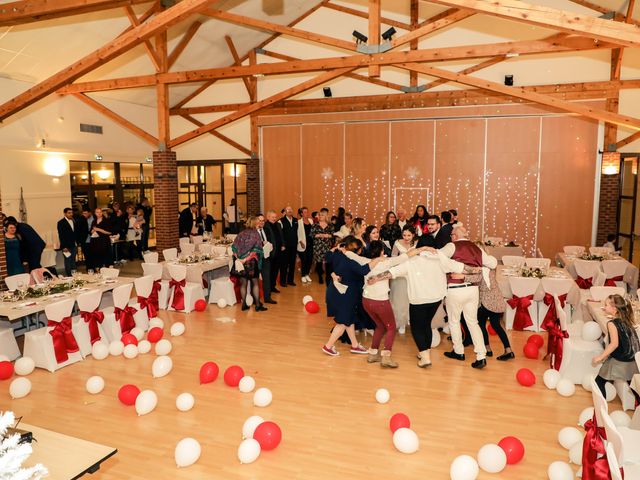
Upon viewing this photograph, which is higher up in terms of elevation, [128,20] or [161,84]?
→ [128,20]

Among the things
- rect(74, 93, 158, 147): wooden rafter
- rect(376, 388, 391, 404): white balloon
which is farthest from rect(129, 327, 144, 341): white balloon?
rect(74, 93, 158, 147): wooden rafter

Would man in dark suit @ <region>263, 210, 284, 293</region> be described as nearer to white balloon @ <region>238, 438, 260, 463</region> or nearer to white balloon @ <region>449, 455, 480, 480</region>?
white balloon @ <region>238, 438, 260, 463</region>

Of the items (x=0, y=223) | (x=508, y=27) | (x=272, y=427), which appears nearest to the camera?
(x=272, y=427)

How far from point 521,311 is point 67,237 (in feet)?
29.5

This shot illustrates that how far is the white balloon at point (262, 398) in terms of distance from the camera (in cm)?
513

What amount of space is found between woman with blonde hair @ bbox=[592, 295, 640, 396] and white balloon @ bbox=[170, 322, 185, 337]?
5289 mm

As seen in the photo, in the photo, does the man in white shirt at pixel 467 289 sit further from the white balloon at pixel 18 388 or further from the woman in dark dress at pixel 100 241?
the woman in dark dress at pixel 100 241

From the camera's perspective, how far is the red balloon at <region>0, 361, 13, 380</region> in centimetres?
579

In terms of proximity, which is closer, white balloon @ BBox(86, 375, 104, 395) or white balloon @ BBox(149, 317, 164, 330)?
white balloon @ BBox(86, 375, 104, 395)

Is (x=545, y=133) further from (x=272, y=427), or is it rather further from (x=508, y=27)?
(x=272, y=427)

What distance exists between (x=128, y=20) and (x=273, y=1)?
3676 mm

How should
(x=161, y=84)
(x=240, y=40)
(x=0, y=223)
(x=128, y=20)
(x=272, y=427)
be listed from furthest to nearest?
(x=240, y=40), (x=161, y=84), (x=128, y=20), (x=0, y=223), (x=272, y=427)

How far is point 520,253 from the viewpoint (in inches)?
440

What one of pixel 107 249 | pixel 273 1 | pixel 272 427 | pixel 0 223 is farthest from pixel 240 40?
pixel 272 427
